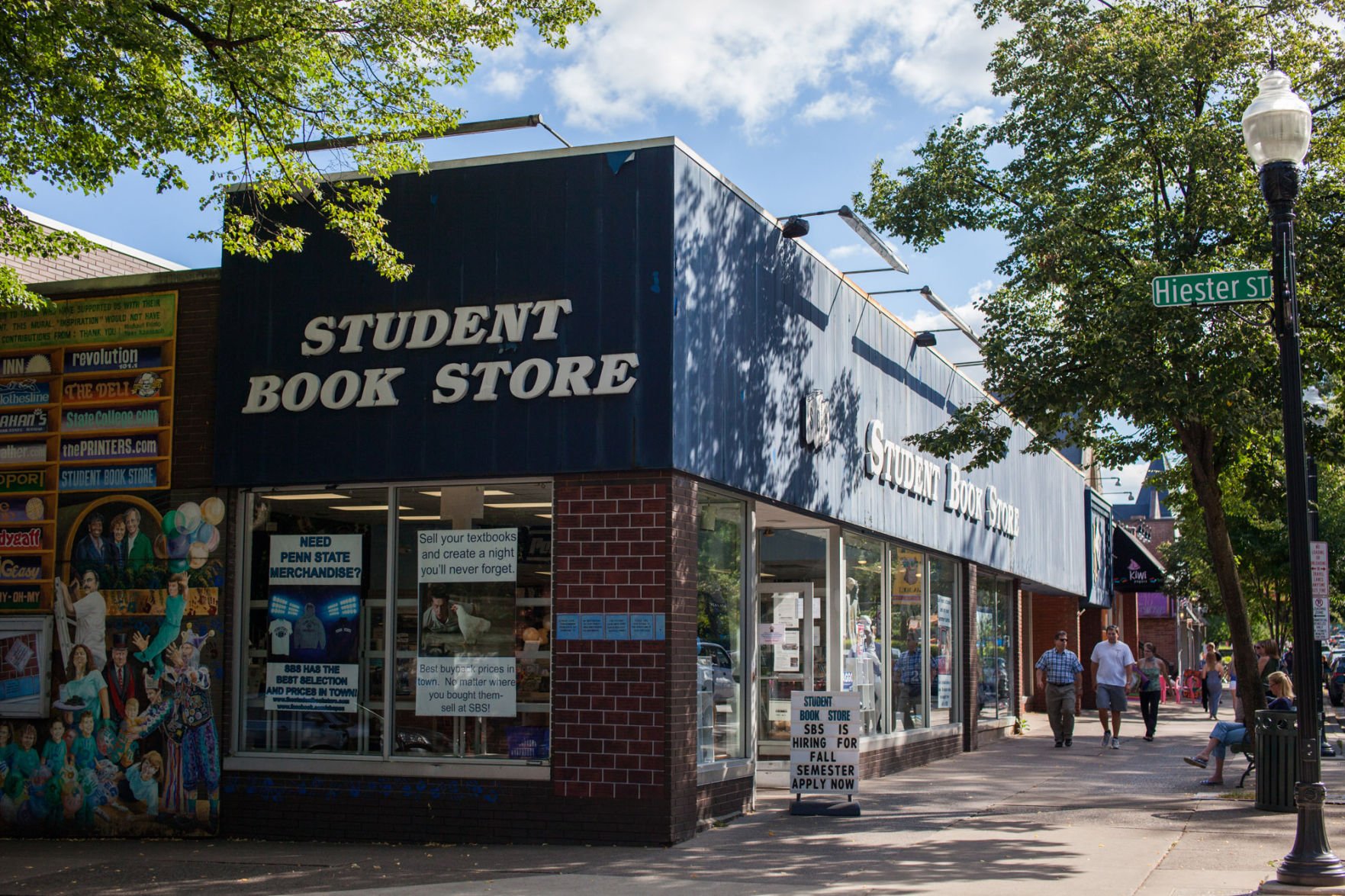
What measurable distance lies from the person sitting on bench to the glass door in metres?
4.68

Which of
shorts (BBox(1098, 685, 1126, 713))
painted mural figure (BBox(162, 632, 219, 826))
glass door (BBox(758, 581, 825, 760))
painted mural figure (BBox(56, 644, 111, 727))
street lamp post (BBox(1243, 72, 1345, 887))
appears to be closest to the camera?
street lamp post (BBox(1243, 72, 1345, 887))

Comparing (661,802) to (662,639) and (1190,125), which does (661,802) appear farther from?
(1190,125)

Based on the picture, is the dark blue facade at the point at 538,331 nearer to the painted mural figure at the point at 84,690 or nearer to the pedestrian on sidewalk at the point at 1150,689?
the painted mural figure at the point at 84,690

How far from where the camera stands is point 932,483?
61.7 feet

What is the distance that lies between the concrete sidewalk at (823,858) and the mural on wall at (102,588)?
51 cm

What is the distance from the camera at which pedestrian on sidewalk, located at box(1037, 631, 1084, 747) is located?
A: 2111 centimetres

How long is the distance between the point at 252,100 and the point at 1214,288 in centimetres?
795

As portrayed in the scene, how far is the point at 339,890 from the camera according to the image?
9.24m

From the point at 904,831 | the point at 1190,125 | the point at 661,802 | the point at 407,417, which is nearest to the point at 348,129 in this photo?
the point at 407,417

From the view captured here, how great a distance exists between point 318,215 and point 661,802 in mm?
6080

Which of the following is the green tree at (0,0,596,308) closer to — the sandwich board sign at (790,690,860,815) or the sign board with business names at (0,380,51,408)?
the sign board with business names at (0,380,51,408)

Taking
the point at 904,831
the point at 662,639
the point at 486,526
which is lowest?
the point at 904,831

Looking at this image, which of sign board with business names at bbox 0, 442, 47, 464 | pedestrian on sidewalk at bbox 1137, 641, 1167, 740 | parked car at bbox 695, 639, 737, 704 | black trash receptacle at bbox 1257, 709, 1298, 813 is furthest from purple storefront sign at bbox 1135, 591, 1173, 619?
sign board with business names at bbox 0, 442, 47, 464

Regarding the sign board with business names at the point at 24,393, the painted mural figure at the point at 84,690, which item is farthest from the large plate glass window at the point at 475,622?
the sign board with business names at the point at 24,393
